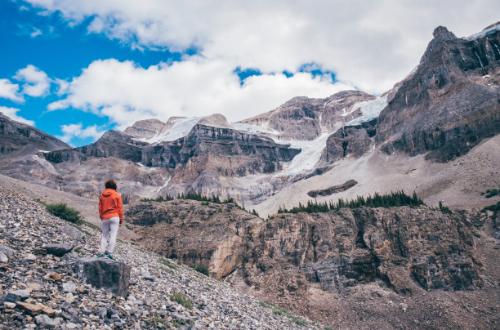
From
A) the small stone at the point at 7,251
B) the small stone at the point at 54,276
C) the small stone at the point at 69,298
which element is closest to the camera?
the small stone at the point at 69,298

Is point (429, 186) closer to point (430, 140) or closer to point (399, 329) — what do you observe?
point (430, 140)

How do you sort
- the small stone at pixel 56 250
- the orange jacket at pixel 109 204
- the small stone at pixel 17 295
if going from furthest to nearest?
the orange jacket at pixel 109 204, the small stone at pixel 56 250, the small stone at pixel 17 295

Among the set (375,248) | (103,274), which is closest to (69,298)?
(103,274)

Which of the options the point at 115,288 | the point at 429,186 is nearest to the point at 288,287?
the point at 115,288

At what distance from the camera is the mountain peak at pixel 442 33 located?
182113 millimetres

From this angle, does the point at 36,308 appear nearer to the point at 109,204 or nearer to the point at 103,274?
the point at 103,274

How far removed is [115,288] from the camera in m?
11.3

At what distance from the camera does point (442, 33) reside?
7308 inches

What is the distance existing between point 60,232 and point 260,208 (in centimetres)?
15407

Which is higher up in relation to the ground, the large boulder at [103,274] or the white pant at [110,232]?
the white pant at [110,232]

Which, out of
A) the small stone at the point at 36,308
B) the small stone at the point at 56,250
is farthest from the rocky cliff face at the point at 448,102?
the small stone at the point at 36,308

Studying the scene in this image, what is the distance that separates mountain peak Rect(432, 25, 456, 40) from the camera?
18211 cm

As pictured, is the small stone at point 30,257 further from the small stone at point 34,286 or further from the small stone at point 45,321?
the small stone at point 45,321

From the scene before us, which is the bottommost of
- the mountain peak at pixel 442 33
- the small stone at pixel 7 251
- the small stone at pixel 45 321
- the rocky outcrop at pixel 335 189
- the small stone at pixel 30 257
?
the small stone at pixel 45 321
